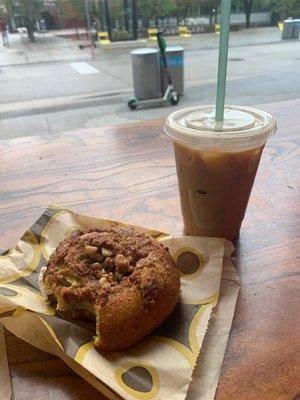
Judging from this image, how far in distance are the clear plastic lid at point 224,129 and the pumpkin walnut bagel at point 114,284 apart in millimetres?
218

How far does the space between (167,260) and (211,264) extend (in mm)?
105

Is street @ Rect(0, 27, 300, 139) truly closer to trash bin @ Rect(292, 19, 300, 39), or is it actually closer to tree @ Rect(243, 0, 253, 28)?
trash bin @ Rect(292, 19, 300, 39)

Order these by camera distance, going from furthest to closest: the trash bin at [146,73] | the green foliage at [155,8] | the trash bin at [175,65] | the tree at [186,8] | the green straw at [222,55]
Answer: the green foliage at [155,8]
the tree at [186,8]
the trash bin at [175,65]
the trash bin at [146,73]
the green straw at [222,55]

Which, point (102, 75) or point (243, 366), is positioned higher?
point (243, 366)

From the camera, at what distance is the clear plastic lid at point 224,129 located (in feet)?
2.39

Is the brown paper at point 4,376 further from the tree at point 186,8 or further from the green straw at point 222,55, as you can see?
the tree at point 186,8

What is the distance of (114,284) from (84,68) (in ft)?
31.5

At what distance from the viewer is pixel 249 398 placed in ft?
1.70

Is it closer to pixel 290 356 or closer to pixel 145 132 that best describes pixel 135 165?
pixel 145 132

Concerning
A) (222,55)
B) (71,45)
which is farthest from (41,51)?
(222,55)

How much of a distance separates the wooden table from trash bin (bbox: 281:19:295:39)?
41.9 feet

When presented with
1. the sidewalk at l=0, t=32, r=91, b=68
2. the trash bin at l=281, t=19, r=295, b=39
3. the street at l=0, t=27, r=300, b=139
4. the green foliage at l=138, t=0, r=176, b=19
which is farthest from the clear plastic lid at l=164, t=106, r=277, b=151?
the trash bin at l=281, t=19, r=295, b=39

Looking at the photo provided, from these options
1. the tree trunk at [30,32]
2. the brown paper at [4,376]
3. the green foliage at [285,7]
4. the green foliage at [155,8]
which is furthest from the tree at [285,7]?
the brown paper at [4,376]

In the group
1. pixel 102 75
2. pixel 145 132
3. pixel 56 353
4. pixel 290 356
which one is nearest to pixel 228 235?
pixel 290 356
